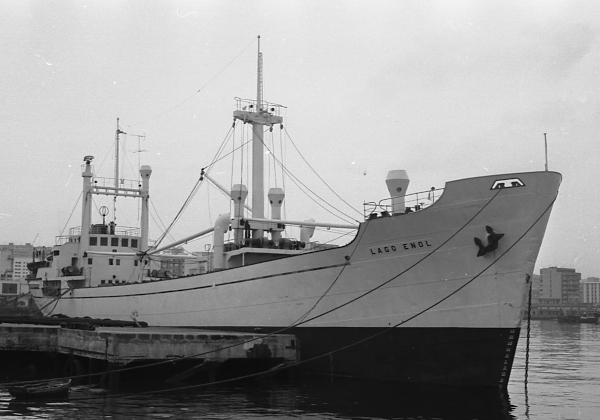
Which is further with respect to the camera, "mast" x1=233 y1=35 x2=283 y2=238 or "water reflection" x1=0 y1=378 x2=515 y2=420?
"mast" x1=233 y1=35 x2=283 y2=238

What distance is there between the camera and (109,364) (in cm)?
1680

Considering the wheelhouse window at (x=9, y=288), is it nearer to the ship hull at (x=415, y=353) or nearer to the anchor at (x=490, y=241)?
the ship hull at (x=415, y=353)

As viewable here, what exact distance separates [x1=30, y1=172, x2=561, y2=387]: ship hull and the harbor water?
0.75 m

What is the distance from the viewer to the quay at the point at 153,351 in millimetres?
16906

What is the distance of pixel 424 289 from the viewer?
17.2 metres

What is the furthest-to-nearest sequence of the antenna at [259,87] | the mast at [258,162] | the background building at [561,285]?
1. the background building at [561,285]
2. the antenna at [259,87]
3. the mast at [258,162]

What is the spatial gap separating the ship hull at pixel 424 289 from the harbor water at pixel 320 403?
0.75 meters

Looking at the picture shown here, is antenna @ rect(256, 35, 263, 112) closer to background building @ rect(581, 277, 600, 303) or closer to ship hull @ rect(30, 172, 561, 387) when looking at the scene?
ship hull @ rect(30, 172, 561, 387)

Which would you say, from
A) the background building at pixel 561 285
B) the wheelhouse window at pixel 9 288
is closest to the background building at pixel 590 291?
the background building at pixel 561 285

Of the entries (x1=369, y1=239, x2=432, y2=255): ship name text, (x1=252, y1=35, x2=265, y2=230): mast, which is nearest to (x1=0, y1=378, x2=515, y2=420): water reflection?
(x1=369, y1=239, x2=432, y2=255): ship name text

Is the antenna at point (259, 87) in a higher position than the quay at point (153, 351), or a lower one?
higher

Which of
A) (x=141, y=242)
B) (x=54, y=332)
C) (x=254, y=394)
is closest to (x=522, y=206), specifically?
(x=254, y=394)

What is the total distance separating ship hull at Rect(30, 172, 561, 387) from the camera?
53.7 feet

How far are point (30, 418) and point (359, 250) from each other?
899cm
